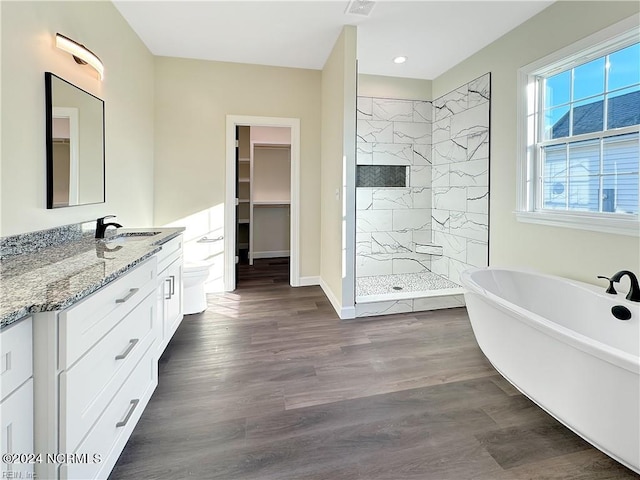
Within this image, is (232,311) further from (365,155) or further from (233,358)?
(365,155)

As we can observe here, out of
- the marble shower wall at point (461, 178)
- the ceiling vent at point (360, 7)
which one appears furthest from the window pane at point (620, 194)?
the ceiling vent at point (360, 7)

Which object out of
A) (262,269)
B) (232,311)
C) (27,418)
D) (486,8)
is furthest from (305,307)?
(486,8)

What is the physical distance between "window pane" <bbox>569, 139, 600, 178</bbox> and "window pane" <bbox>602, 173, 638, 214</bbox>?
0.48 ft

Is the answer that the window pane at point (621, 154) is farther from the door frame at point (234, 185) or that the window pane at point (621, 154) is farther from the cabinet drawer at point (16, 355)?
the cabinet drawer at point (16, 355)

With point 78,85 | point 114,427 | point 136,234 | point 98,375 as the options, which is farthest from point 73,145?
point 114,427

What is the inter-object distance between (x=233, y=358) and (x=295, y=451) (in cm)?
101

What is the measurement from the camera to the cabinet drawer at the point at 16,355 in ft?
2.63

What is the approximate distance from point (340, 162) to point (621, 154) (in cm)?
216

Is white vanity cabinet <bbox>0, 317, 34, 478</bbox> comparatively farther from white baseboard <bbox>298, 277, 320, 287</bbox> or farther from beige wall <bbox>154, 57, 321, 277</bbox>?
white baseboard <bbox>298, 277, 320, 287</bbox>

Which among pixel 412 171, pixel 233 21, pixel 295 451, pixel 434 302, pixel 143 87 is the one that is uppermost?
pixel 233 21

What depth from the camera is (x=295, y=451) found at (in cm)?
151

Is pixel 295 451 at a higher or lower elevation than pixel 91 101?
lower

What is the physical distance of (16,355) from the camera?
851 millimetres

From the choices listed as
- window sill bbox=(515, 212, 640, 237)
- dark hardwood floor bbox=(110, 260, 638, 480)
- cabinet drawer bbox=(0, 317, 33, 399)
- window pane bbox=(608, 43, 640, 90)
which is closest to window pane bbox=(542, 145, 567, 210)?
window sill bbox=(515, 212, 640, 237)
